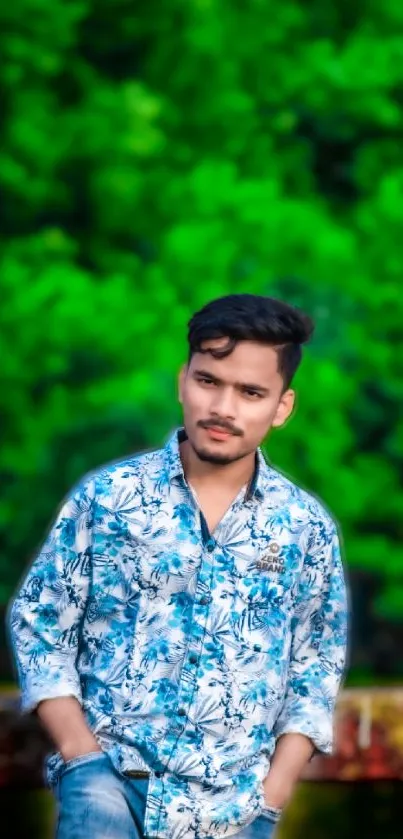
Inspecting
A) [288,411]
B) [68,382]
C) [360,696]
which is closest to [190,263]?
[68,382]

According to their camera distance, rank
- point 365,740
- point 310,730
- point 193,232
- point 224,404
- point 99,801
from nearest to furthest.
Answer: point 99,801
point 224,404
point 310,730
point 365,740
point 193,232

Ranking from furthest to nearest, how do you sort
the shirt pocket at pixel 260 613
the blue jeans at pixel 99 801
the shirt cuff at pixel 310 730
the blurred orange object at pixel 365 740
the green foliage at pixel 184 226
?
1. the green foliage at pixel 184 226
2. the blurred orange object at pixel 365 740
3. the shirt cuff at pixel 310 730
4. the shirt pocket at pixel 260 613
5. the blue jeans at pixel 99 801

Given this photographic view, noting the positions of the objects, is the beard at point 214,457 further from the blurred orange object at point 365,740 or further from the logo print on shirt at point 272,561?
the blurred orange object at point 365,740

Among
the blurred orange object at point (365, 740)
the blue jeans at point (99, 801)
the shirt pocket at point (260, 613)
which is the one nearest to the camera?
the blue jeans at point (99, 801)

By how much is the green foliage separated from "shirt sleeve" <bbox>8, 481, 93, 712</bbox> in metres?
5.46

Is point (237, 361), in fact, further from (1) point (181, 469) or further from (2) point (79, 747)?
(2) point (79, 747)

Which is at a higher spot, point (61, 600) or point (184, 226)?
point (184, 226)

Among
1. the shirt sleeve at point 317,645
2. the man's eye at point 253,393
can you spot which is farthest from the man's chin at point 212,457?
the shirt sleeve at point 317,645

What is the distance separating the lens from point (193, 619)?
2816 millimetres

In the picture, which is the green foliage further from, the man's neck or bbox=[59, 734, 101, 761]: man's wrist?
bbox=[59, 734, 101, 761]: man's wrist

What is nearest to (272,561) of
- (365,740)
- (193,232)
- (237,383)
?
(237,383)

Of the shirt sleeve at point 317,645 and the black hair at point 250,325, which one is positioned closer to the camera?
the black hair at point 250,325

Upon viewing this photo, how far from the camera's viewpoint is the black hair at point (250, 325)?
9.50 feet

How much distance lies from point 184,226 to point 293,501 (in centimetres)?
622
